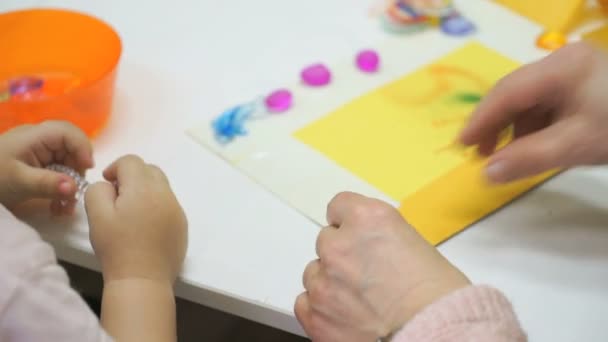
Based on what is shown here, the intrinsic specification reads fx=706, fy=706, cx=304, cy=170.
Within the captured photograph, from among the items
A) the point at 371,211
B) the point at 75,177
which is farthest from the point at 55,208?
the point at 371,211

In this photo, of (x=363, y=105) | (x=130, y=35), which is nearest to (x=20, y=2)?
(x=130, y=35)

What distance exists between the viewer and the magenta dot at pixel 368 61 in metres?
0.85

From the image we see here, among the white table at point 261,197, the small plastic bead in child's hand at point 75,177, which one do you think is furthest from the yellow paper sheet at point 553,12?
the small plastic bead in child's hand at point 75,177

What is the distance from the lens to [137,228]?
23.8 inches

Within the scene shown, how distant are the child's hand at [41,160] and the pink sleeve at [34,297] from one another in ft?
0.54

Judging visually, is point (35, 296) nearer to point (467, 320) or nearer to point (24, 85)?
point (467, 320)

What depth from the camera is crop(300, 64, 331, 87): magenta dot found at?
83cm

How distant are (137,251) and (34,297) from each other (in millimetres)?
153

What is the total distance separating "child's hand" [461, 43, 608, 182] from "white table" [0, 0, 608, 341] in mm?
67

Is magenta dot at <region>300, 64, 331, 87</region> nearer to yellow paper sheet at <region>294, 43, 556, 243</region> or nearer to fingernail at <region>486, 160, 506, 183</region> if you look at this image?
yellow paper sheet at <region>294, 43, 556, 243</region>

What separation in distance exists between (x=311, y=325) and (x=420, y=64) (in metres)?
0.42

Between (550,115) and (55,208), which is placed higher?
(550,115)

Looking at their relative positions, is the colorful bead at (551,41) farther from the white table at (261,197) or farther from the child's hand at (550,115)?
the child's hand at (550,115)

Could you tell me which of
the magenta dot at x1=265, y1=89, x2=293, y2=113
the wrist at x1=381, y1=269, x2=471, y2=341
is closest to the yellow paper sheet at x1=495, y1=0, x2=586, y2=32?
the magenta dot at x1=265, y1=89, x2=293, y2=113
